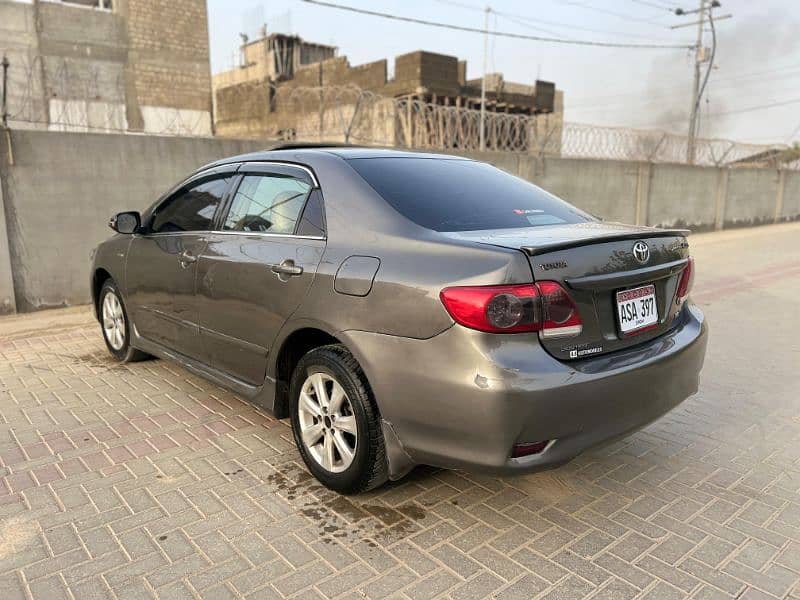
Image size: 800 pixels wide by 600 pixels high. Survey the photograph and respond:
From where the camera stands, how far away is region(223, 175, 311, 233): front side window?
3344 millimetres

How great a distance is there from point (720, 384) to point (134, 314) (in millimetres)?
4437

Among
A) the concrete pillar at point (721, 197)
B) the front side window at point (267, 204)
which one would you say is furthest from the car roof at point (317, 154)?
the concrete pillar at point (721, 197)

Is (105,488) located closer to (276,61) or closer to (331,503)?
(331,503)

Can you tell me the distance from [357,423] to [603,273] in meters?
1.25

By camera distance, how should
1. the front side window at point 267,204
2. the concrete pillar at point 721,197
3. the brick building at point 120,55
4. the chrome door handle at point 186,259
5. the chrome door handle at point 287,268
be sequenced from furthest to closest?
the brick building at point 120,55 < the concrete pillar at point 721,197 < the chrome door handle at point 186,259 < the front side window at point 267,204 < the chrome door handle at point 287,268

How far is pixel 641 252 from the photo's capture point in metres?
2.82

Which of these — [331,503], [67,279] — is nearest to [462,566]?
[331,503]

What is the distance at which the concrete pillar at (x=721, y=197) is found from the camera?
1763cm

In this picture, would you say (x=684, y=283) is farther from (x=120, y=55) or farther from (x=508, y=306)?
(x=120, y=55)

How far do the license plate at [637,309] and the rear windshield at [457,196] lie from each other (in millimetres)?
616

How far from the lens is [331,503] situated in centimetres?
300

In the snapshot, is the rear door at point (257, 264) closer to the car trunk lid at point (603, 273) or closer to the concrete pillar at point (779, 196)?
the car trunk lid at point (603, 273)

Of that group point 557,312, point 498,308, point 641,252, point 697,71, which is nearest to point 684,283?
point 641,252

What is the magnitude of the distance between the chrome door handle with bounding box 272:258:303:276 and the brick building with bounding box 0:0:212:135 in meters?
18.7
